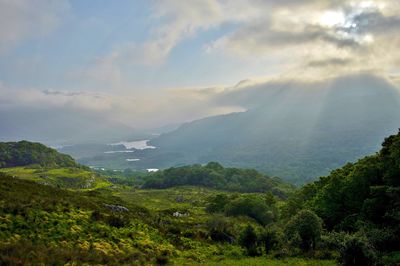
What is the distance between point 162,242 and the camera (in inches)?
1684

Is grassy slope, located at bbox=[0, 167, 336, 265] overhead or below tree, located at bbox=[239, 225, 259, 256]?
overhead

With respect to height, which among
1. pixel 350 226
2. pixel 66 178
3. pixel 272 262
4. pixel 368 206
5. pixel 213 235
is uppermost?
pixel 66 178

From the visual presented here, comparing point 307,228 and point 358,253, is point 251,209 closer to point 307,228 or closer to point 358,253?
point 307,228

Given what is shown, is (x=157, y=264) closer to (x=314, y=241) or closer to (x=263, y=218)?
(x=314, y=241)

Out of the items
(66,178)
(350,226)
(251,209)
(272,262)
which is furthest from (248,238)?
(66,178)

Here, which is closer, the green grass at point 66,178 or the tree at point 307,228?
the tree at point 307,228

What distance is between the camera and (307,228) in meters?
40.6

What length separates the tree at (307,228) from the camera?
4062 centimetres

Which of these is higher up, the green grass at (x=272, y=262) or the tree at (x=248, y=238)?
the tree at (x=248, y=238)

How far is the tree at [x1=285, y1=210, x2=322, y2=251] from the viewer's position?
40625 mm

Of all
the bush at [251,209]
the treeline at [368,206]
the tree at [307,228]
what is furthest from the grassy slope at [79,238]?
the bush at [251,209]

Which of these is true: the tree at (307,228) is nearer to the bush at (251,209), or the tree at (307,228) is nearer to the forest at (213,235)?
the forest at (213,235)

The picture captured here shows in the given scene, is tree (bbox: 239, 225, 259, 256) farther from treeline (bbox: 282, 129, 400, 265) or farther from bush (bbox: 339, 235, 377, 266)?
bush (bbox: 339, 235, 377, 266)

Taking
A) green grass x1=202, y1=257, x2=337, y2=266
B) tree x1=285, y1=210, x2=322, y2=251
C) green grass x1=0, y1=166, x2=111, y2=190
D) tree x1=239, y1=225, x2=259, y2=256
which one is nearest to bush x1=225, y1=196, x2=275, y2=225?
tree x1=239, y1=225, x2=259, y2=256
